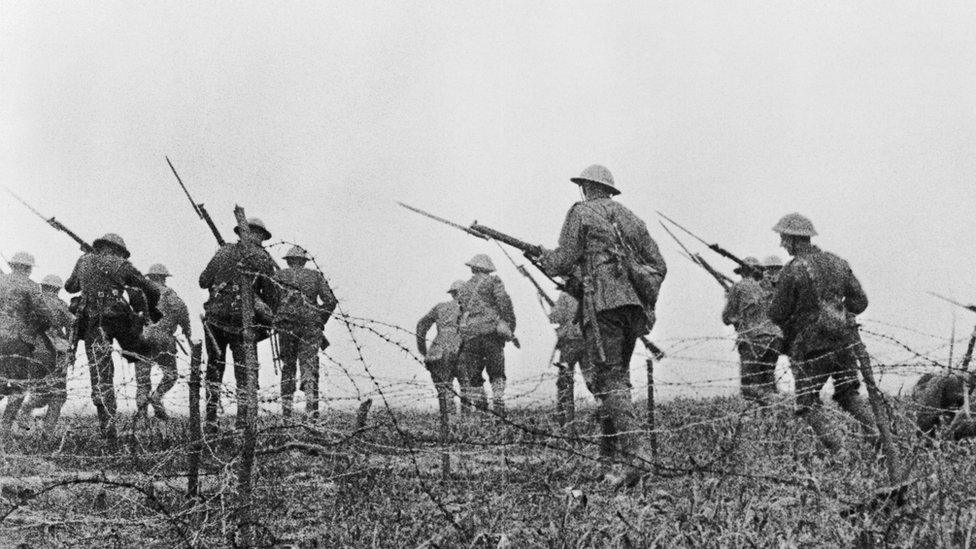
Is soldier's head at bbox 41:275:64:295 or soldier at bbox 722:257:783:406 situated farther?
soldier's head at bbox 41:275:64:295

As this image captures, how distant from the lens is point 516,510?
16.5ft

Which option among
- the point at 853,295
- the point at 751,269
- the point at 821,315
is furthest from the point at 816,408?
the point at 751,269

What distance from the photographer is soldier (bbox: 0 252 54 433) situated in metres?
10.6

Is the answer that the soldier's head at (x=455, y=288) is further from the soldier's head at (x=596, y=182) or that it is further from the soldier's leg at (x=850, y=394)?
the soldier's leg at (x=850, y=394)

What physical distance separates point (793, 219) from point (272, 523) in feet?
17.2

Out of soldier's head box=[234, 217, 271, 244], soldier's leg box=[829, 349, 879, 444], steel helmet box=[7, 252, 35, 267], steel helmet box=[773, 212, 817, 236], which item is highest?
steel helmet box=[7, 252, 35, 267]

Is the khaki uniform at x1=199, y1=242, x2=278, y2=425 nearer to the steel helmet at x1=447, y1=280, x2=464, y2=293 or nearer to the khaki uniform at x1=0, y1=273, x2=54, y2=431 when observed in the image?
the khaki uniform at x1=0, y1=273, x2=54, y2=431

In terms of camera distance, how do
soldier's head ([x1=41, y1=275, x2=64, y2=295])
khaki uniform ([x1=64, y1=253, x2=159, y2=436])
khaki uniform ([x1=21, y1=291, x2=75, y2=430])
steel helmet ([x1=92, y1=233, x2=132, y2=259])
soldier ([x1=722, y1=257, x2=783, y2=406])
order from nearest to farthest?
khaki uniform ([x1=64, y1=253, x2=159, y2=436])
khaki uniform ([x1=21, y1=291, x2=75, y2=430])
steel helmet ([x1=92, y1=233, x2=132, y2=259])
soldier ([x1=722, y1=257, x2=783, y2=406])
soldier's head ([x1=41, y1=275, x2=64, y2=295])

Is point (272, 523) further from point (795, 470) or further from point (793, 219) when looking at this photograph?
point (793, 219)

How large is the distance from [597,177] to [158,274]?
9869mm

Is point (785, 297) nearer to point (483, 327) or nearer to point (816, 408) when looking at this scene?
point (816, 408)

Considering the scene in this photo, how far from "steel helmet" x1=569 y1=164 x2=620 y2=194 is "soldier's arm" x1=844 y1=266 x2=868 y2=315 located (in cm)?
221

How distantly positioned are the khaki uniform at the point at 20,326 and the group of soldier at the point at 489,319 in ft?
0.05

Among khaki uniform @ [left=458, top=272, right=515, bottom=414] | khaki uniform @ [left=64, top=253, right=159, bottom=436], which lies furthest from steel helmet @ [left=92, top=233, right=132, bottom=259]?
khaki uniform @ [left=458, top=272, right=515, bottom=414]
